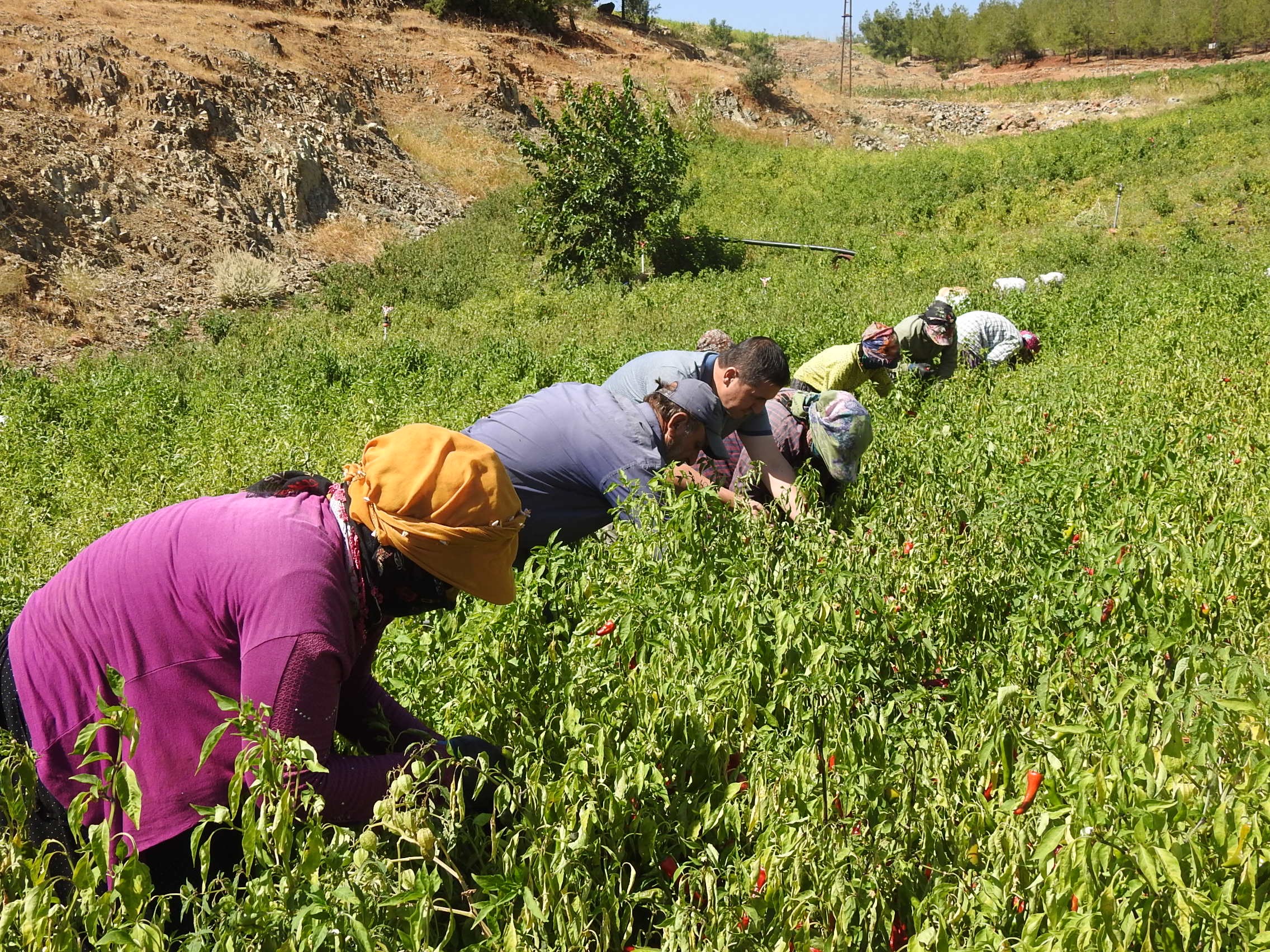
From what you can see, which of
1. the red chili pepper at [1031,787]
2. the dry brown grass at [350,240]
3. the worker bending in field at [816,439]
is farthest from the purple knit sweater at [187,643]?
the dry brown grass at [350,240]

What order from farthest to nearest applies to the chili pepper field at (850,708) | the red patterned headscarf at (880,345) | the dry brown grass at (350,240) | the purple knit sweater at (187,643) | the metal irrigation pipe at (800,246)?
the dry brown grass at (350,240), the metal irrigation pipe at (800,246), the red patterned headscarf at (880,345), the purple knit sweater at (187,643), the chili pepper field at (850,708)

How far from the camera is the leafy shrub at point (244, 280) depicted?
17.3m

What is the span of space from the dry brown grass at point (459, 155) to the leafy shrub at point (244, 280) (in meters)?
6.88

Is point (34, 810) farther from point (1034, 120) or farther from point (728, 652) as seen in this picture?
point (1034, 120)

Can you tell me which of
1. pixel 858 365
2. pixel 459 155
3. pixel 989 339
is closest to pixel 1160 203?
pixel 989 339

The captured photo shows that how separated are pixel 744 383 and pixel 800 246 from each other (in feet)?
54.2

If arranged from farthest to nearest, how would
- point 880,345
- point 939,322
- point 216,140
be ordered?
point 216,140
point 939,322
point 880,345

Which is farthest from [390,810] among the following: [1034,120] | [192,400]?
[1034,120]

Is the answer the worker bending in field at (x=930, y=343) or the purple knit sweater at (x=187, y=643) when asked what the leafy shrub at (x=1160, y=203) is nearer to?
the worker bending in field at (x=930, y=343)

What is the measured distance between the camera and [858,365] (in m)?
6.25

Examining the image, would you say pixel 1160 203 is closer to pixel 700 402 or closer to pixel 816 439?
pixel 816 439

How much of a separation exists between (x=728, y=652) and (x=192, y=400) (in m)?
8.71

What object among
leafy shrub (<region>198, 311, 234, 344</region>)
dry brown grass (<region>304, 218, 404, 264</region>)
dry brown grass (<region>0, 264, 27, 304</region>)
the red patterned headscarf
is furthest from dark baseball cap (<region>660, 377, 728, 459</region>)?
dry brown grass (<region>304, 218, 404, 264</region>)

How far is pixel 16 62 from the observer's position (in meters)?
18.1
